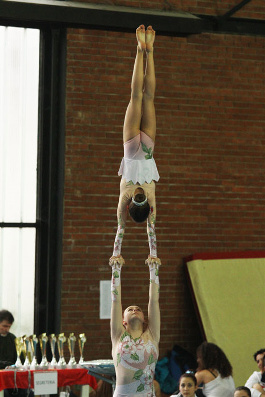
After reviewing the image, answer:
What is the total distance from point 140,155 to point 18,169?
10.8 feet

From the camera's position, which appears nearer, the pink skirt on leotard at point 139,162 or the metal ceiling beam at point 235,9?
the pink skirt on leotard at point 139,162

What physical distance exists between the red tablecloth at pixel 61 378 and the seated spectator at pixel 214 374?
1.09 metres

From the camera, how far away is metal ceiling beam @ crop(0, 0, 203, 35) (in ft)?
25.2

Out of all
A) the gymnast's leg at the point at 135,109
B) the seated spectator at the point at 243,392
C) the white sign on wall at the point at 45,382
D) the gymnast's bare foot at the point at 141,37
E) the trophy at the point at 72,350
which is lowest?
the seated spectator at the point at 243,392

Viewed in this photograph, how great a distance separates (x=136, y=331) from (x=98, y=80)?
163 inches

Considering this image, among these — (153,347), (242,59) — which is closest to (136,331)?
(153,347)

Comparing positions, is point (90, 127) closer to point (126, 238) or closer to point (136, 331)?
point (126, 238)

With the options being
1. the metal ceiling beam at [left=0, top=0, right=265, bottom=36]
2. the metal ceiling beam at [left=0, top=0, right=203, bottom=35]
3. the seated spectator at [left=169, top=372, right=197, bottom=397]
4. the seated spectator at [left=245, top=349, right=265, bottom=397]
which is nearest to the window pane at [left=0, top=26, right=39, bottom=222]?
the metal ceiling beam at [left=0, top=0, right=265, bottom=36]

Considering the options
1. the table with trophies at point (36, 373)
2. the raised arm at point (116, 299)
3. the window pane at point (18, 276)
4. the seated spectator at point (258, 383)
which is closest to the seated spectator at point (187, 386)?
the seated spectator at point (258, 383)

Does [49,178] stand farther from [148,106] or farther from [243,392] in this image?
[243,392]

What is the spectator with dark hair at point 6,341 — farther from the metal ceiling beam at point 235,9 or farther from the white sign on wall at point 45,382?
the metal ceiling beam at point 235,9

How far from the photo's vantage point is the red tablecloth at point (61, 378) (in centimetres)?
716

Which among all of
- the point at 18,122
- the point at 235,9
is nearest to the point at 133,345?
the point at 18,122

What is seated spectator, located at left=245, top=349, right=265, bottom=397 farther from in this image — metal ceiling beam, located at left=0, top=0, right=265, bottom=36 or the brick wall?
metal ceiling beam, located at left=0, top=0, right=265, bottom=36
